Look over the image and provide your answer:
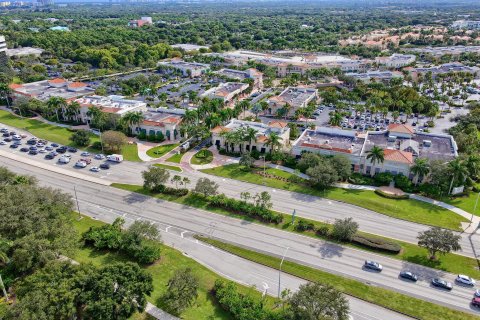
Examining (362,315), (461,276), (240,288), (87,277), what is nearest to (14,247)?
(87,277)

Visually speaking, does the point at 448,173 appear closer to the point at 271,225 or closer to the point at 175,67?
the point at 271,225

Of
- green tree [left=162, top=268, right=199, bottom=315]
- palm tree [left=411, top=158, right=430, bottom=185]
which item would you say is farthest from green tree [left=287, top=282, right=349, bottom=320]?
palm tree [left=411, top=158, right=430, bottom=185]

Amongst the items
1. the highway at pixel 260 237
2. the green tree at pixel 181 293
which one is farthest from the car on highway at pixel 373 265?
the green tree at pixel 181 293

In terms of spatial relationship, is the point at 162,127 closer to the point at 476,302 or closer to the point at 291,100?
the point at 291,100

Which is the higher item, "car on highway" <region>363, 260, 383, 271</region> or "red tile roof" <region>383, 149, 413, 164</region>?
"red tile roof" <region>383, 149, 413, 164</region>

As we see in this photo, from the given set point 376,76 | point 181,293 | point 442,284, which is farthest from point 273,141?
point 376,76

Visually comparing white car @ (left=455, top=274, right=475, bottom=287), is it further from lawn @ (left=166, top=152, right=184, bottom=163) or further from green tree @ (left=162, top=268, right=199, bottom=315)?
lawn @ (left=166, top=152, right=184, bottom=163)

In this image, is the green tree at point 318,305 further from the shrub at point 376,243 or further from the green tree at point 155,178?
the green tree at point 155,178
